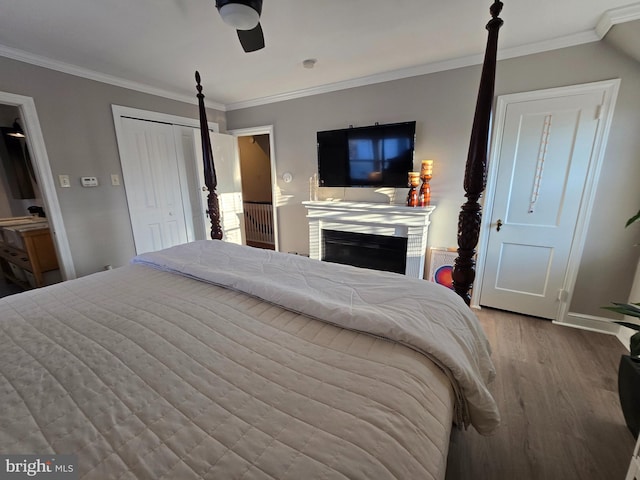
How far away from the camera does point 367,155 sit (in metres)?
2.96

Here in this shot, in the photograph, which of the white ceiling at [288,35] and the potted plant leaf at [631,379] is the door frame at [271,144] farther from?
the potted plant leaf at [631,379]

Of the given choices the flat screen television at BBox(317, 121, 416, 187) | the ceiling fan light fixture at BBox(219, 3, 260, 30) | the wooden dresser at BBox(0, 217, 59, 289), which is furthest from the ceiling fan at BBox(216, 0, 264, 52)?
the wooden dresser at BBox(0, 217, 59, 289)

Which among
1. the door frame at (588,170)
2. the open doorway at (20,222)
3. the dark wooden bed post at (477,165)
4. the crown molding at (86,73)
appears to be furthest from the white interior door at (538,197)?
the open doorway at (20,222)

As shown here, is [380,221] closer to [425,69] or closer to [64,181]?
[425,69]

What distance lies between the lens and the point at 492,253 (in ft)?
8.36

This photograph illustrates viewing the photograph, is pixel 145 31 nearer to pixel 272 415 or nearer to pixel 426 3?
pixel 426 3

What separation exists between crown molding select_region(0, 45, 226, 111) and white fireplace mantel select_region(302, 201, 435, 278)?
212 centimetres

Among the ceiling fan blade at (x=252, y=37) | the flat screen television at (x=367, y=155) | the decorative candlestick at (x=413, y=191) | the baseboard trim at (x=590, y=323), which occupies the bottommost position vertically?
the baseboard trim at (x=590, y=323)

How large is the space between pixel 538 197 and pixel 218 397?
9.44ft

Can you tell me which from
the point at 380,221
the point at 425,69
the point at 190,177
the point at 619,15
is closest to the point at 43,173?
the point at 190,177

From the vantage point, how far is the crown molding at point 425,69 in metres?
2.02

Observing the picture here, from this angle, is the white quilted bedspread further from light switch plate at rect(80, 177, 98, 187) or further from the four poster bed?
light switch plate at rect(80, 177, 98, 187)

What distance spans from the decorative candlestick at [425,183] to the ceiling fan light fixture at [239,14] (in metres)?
2.03

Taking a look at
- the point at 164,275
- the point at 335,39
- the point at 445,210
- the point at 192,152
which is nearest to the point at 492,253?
the point at 445,210
